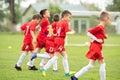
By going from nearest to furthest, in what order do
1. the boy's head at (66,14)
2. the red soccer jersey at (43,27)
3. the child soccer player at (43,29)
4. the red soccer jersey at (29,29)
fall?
the boy's head at (66,14), the red soccer jersey at (29,29), the child soccer player at (43,29), the red soccer jersey at (43,27)

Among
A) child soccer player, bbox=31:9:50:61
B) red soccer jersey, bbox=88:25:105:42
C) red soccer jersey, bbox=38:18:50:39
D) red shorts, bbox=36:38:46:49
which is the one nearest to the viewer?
Result: red soccer jersey, bbox=88:25:105:42

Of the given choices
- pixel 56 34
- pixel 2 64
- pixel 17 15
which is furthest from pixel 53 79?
pixel 17 15

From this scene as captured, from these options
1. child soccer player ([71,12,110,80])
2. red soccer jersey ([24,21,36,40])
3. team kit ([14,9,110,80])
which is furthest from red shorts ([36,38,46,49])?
child soccer player ([71,12,110,80])

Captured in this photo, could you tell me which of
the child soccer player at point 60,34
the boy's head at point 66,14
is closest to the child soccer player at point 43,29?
the child soccer player at point 60,34

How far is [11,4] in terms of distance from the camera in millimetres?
66562

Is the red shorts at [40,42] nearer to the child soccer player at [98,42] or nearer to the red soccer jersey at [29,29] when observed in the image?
the red soccer jersey at [29,29]

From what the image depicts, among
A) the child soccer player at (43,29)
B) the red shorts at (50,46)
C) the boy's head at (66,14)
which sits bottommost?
the red shorts at (50,46)

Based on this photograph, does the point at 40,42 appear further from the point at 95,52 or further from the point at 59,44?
the point at 95,52

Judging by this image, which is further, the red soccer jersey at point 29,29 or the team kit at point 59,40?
the red soccer jersey at point 29,29

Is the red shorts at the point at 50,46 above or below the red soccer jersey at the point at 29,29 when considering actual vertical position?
below

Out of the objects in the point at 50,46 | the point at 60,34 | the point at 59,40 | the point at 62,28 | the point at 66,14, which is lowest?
the point at 50,46

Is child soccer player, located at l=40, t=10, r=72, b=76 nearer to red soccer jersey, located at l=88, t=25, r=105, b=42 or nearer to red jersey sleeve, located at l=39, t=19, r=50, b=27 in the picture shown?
red jersey sleeve, located at l=39, t=19, r=50, b=27

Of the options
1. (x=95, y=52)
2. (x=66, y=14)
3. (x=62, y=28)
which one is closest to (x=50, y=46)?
(x=62, y=28)

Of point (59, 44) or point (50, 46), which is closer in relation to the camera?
point (59, 44)
